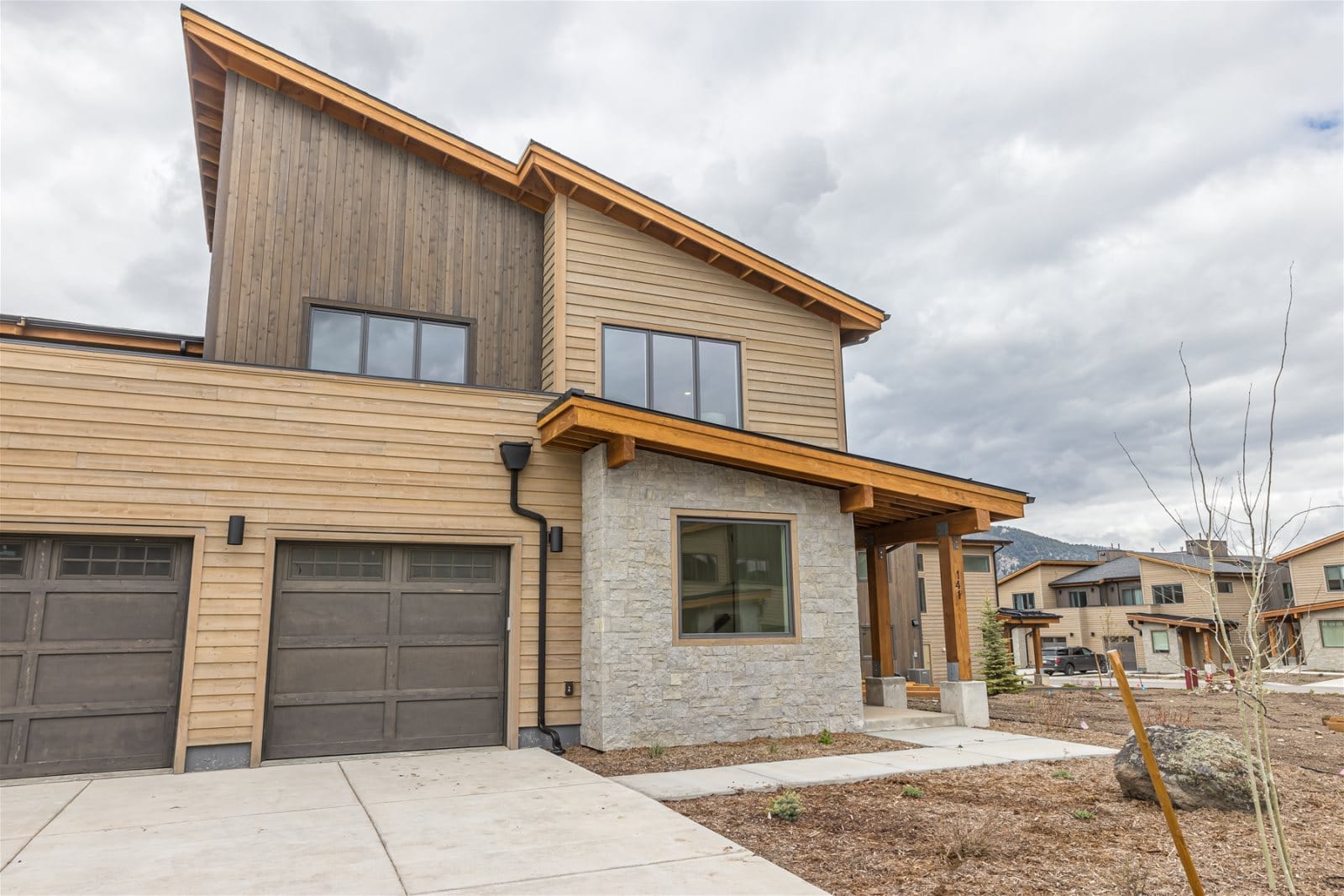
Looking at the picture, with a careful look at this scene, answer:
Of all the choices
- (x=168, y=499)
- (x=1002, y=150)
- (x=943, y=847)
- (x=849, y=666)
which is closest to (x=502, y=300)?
(x=168, y=499)

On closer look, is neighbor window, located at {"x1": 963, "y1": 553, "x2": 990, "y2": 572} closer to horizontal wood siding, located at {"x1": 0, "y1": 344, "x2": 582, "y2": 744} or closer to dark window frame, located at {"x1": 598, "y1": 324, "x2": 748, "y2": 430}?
dark window frame, located at {"x1": 598, "y1": 324, "x2": 748, "y2": 430}

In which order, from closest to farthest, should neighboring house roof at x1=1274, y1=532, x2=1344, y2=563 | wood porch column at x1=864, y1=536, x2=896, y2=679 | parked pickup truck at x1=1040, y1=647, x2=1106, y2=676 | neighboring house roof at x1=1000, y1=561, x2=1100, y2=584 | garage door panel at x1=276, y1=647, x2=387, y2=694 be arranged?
garage door panel at x1=276, y1=647, x2=387, y2=694, wood porch column at x1=864, y1=536, x2=896, y2=679, parked pickup truck at x1=1040, y1=647, x2=1106, y2=676, neighboring house roof at x1=1274, y1=532, x2=1344, y2=563, neighboring house roof at x1=1000, y1=561, x2=1100, y2=584

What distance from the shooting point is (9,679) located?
280 inches

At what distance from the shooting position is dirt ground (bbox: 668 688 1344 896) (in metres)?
4.44

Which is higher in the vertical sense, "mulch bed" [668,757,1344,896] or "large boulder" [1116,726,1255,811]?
"large boulder" [1116,726,1255,811]

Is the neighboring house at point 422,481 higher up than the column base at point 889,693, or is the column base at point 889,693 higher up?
the neighboring house at point 422,481

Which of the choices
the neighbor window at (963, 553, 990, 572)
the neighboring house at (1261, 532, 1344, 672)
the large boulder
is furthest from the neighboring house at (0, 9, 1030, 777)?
the neighboring house at (1261, 532, 1344, 672)

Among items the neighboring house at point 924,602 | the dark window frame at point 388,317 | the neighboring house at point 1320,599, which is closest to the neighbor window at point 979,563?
the neighboring house at point 924,602

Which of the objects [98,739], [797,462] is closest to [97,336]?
[98,739]

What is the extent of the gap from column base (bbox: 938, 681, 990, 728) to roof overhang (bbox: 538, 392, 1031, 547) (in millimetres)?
2041

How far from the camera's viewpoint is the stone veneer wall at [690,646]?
8734 millimetres

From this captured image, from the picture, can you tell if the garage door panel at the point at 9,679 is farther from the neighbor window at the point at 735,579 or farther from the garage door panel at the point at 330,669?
the neighbor window at the point at 735,579

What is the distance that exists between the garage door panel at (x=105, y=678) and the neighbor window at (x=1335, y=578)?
45516 millimetres

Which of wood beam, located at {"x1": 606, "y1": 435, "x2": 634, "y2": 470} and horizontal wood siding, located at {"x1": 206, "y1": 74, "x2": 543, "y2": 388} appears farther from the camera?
horizontal wood siding, located at {"x1": 206, "y1": 74, "x2": 543, "y2": 388}
